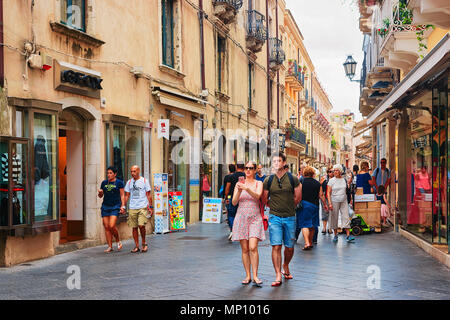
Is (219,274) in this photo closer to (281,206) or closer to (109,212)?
(281,206)

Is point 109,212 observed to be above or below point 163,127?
below

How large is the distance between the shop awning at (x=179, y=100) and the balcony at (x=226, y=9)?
4.15 m

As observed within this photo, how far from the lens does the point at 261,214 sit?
761 cm

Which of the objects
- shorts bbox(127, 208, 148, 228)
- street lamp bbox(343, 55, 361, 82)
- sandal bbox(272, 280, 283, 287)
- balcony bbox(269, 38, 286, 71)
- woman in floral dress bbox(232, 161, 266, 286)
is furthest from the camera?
balcony bbox(269, 38, 286, 71)

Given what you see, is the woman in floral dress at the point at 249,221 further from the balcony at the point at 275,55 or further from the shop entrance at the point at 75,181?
the balcony at the point at 275,55

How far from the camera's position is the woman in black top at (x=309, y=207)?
444 inches

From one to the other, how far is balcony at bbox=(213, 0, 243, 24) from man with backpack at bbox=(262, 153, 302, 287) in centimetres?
1381

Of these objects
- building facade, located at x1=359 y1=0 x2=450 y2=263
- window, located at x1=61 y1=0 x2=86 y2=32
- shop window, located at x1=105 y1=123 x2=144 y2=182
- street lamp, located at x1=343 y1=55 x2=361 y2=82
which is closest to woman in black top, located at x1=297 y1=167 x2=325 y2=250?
building facade, located at x1=359 y1=0 x2=450 y2=263

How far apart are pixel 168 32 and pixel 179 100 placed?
83.3 inches

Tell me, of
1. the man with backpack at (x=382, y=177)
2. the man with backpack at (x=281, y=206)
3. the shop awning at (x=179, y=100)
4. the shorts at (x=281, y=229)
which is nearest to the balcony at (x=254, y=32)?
the shop awning at (x=179, y=100)

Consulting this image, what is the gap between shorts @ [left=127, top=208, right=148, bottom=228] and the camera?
11.0m

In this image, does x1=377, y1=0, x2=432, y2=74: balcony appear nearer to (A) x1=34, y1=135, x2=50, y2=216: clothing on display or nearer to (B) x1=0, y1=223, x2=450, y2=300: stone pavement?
(B) x1=0, y1=223, x2=450, y2=300: stone pavement

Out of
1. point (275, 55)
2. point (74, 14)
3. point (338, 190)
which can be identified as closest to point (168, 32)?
point (74, 14)

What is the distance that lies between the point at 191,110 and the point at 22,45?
7.82 m
